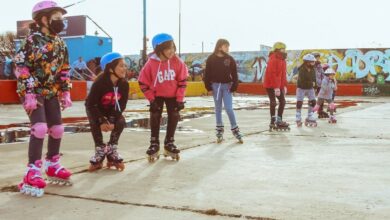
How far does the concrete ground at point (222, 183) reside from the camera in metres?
3.49

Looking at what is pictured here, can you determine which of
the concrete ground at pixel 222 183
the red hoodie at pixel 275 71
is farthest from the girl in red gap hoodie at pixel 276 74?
the concrete ground at pixel 222 183

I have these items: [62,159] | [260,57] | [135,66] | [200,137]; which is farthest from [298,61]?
[62,159]

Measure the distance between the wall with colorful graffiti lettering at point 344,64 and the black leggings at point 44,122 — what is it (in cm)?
3204

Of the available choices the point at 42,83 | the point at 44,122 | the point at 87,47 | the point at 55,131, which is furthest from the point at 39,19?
the point at 87,47

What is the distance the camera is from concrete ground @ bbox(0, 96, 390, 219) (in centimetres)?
349

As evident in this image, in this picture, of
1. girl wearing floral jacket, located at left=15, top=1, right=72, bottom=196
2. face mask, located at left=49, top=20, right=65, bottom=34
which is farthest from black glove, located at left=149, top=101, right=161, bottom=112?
face mask, located at left=49, top=20, right=65, bottom=34

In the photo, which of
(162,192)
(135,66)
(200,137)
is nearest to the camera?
(162,192)

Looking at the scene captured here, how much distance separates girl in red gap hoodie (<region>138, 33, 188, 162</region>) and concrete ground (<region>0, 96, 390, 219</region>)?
231 millimetres

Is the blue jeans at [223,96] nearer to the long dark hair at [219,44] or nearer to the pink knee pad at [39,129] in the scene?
the long dark hair at [219,44]

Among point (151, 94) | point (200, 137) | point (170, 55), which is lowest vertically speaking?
point (200, 137)

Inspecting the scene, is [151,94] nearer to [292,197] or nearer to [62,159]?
[62,159]

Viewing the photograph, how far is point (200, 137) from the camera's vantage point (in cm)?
804

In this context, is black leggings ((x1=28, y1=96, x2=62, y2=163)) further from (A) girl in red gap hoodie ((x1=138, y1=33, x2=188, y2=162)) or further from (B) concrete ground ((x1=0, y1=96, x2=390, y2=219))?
(A) girl in red gap hoodie ((x1=138, y1=33, x2=188, y2=162))

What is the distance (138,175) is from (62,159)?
1328 millimetres
